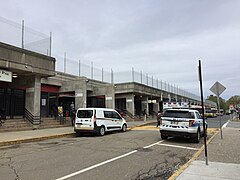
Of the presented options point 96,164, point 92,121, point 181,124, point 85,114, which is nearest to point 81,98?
point 85,114

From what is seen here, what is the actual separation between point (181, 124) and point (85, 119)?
6.42m

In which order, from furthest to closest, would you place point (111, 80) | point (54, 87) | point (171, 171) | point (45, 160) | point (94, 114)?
point (111, 80) → point (54, 87) → point (94, 114) → point (45, 160) → point (171, 171)

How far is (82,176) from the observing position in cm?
584

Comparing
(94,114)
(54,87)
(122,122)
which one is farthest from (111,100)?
(94,114)

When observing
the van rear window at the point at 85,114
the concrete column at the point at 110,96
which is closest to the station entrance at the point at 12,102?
the van rear window at the point at 85,114

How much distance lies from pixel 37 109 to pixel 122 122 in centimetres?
700

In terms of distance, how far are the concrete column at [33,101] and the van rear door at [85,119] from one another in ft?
15.5

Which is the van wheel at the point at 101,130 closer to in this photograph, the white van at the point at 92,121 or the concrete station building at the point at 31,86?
the white van at the point at 92,121

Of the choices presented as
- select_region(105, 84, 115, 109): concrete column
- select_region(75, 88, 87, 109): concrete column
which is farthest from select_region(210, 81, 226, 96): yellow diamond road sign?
select_region(105, 84, 115, 109): concrete column

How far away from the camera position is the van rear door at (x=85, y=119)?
14970 millimetres

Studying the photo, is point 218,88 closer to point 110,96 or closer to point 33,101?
point 33,101

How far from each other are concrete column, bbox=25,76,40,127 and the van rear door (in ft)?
15.5

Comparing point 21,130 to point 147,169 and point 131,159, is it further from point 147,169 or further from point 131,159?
point 147,169

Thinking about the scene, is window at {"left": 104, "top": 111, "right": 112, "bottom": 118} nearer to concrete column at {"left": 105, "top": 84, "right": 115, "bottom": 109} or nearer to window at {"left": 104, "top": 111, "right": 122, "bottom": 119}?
window at {"left": 104, "top": 111, "right": 122, "bottom": 119}
